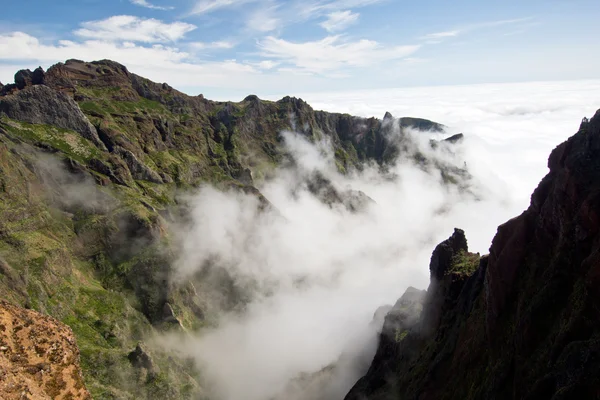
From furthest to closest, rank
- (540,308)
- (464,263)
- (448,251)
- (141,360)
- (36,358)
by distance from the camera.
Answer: (141,360) < (448,251) < (464,263) < (540,308) < (36,358)

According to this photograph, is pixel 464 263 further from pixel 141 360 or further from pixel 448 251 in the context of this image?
pixel 141 360

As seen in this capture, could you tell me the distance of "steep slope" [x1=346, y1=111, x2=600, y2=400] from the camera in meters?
44.7

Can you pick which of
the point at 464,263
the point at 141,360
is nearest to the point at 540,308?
the point at 464,263

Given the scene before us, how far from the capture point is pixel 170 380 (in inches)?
5571

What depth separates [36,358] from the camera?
1683 inches

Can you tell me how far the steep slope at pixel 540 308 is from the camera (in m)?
44.7

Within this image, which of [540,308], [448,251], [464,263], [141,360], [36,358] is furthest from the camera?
[141,360]

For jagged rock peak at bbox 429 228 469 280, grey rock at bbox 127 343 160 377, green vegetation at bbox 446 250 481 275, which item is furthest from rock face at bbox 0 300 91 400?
jagged rock peak at bbox 429 228 469 280

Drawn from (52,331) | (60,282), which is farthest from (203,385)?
(52,331)

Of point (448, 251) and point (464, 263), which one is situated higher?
point (448, 251)

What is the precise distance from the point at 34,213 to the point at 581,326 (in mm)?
177034

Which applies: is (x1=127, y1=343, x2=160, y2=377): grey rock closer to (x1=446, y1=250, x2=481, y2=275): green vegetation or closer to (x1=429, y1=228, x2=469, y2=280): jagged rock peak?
(x1=429, y1=228, x2=469, y2=280): jagged rock peak

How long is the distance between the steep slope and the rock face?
5601cm

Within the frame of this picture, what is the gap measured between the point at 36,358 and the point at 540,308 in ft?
218
